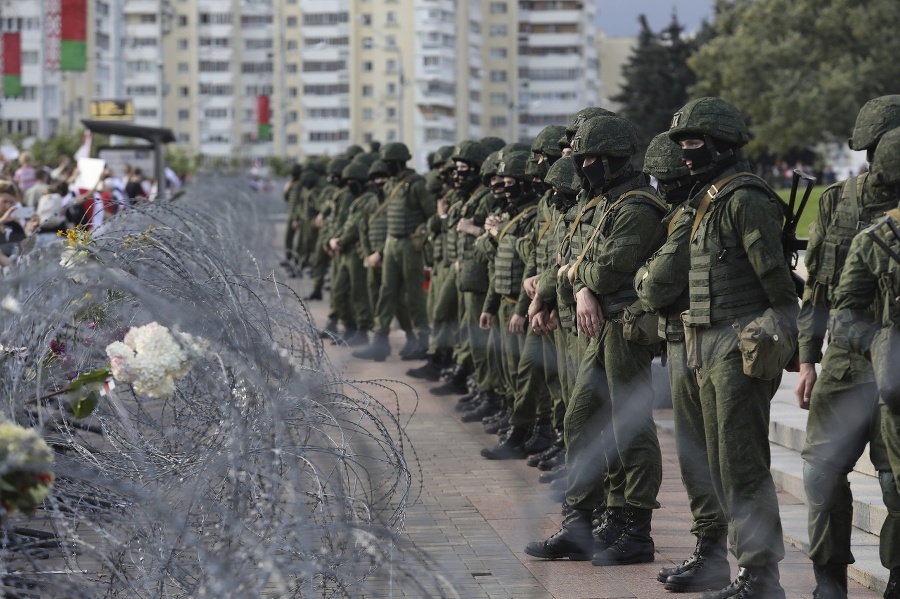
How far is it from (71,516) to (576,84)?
156 meters

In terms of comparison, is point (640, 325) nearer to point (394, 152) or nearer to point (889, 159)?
point (889, 159)

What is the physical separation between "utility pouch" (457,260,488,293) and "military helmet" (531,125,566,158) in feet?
7.73

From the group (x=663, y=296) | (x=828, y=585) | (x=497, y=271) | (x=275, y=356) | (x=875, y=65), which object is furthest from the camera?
(x=875, y=65)

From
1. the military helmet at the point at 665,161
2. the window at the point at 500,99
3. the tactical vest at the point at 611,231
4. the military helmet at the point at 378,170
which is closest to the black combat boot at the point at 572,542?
the tactical vest at the point at 611,231

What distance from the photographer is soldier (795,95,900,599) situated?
6.11 meters

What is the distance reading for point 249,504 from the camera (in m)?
4.52

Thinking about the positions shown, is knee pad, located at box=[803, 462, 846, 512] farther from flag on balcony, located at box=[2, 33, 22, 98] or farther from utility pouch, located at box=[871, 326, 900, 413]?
flag on balcony, located at box=[2, 33, 22, 98]

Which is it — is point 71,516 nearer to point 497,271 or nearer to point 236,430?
point 236,430

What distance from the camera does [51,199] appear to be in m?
16.5

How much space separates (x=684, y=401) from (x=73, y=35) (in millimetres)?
25691

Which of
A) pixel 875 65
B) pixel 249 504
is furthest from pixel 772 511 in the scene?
pixel 875 65

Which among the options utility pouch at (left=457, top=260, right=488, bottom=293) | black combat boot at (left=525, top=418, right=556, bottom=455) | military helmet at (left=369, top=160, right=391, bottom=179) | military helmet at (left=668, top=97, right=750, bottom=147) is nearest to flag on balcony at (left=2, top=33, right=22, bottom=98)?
military helmet at (left=369, top=160, right=391, bottom=179)

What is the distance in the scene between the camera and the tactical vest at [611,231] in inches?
304

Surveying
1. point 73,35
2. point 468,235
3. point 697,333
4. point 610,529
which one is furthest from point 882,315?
point 73,35
